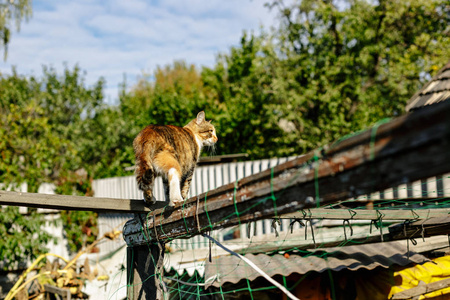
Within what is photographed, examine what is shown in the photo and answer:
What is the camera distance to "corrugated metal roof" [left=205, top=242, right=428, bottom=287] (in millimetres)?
3148

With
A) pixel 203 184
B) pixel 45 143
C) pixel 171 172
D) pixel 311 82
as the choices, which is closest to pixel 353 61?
pixel 311 82

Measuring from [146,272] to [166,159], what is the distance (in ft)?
2.34

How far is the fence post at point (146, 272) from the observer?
87.3 inches

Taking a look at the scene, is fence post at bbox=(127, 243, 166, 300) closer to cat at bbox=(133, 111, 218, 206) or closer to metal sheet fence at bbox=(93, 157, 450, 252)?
cat at bbox=(133, 111, 218, 206)

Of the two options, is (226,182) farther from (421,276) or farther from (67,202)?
(67,202)

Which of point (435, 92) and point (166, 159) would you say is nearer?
point (166, 159)

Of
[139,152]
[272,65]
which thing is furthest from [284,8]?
[139,152]

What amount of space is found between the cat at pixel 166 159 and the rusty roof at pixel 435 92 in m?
3.65

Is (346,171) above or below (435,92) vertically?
below

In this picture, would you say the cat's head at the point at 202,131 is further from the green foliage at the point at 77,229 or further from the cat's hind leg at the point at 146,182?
the green foliage at the point at 77,229

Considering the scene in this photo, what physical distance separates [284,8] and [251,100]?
4146 millimetres

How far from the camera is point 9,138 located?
27.3ft

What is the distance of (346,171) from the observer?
1.06 metres

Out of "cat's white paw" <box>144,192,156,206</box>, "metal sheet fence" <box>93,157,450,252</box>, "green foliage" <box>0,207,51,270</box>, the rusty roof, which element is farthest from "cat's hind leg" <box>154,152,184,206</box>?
"green foliage" <box>0,207,51,270</box>
